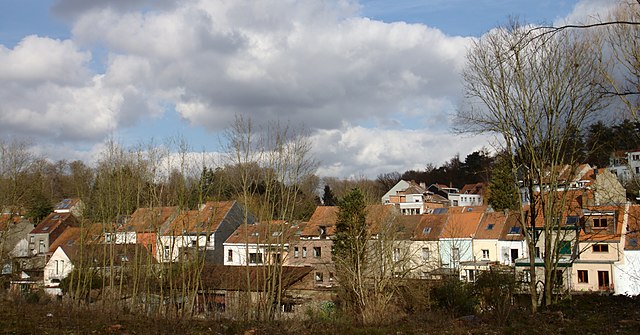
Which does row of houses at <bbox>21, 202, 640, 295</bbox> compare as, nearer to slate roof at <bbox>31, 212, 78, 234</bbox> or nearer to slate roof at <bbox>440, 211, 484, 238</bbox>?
slate roof at <bbox>440, 211, 484, 238</bbox>

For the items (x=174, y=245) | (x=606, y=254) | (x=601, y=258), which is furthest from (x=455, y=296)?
(x=174, y=245)

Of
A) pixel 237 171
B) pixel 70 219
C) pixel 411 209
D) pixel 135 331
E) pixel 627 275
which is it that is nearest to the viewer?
pixel 135 331

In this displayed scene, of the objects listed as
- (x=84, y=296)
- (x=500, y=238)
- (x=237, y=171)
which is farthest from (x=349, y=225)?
(x=84, y=296)

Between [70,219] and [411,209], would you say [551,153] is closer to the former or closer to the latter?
[70,219]

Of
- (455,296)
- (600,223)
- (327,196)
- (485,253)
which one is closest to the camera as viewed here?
(455,296)

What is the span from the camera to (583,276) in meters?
31.2

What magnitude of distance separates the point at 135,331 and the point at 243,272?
18032 millimetres

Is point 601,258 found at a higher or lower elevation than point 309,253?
lower

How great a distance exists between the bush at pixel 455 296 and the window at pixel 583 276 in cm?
1162

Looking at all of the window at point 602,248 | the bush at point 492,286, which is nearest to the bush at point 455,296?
the bush at point 492,286

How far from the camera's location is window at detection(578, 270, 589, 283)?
102ft

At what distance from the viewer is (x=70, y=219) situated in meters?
55.2

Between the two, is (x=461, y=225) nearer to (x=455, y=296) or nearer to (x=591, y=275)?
(x=591, y=275)

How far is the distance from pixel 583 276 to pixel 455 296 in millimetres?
12991
